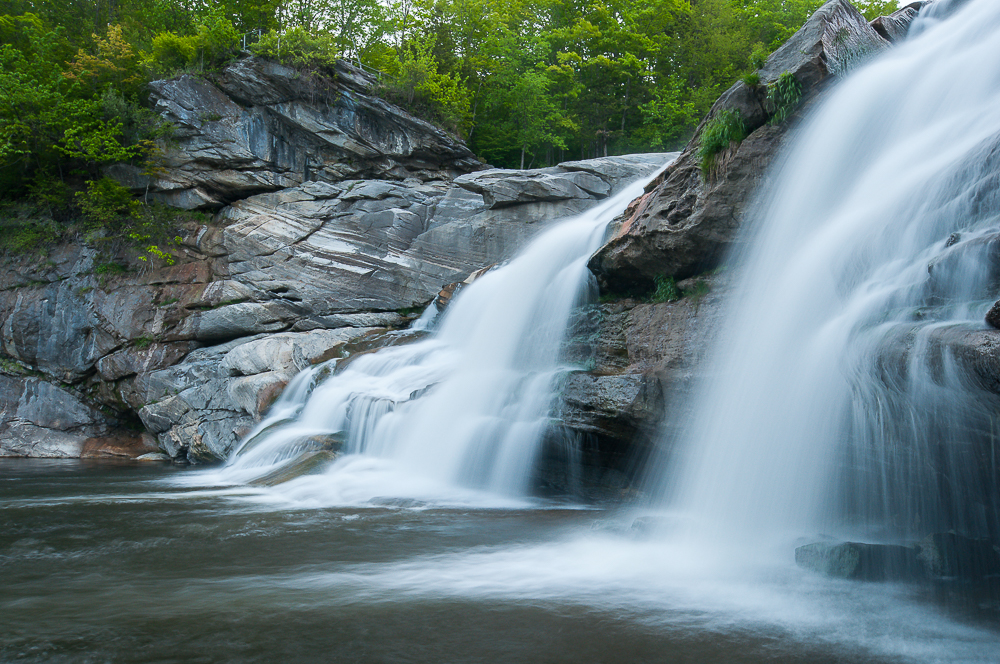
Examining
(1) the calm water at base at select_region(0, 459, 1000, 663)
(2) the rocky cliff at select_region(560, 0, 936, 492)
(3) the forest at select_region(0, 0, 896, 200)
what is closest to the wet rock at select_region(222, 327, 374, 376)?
(3) the forest at select_region(0, 0, 896, 200)

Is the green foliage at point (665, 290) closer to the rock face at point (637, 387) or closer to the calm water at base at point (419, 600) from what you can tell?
the rock face at point (637, 387)

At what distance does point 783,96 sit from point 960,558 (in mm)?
5403

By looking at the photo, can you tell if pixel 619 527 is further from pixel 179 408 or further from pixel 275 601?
pixel 179 408

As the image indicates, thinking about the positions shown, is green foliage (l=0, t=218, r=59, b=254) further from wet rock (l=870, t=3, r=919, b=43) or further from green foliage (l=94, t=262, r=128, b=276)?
wet rock (l=870, t=3, r=919, b=43)

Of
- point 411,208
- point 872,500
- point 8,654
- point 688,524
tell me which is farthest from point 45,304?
point 872,500

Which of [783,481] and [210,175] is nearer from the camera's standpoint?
[783,481]

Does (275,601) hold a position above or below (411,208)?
below

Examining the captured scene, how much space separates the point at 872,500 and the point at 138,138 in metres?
18.4

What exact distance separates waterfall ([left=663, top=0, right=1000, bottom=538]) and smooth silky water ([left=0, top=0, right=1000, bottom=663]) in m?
0.02

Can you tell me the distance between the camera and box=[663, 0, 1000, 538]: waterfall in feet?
14.0

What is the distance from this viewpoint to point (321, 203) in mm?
17016

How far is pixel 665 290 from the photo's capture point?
26.7 ft

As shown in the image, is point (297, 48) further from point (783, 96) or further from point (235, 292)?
point (783, 96)

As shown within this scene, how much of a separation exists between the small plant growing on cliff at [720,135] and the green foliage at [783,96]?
37 centimetres
